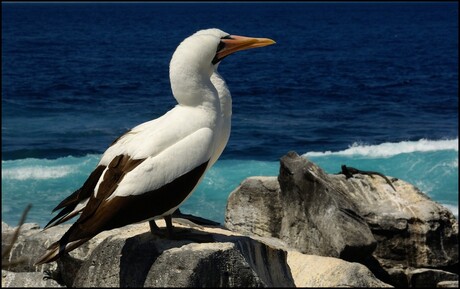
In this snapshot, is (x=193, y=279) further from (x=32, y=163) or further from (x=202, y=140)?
(x=32, y=163)

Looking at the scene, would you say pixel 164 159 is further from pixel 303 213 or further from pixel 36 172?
pixel 36 172

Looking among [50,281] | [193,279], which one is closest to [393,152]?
[50,281]

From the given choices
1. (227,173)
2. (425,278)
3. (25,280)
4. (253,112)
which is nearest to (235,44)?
(25,280)

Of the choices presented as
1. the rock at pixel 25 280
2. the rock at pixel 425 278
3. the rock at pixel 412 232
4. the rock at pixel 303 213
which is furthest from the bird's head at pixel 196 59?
the rock at pixel 425 278

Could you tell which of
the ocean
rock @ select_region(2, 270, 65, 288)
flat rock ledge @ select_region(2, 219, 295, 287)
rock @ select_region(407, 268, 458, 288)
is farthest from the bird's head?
the ocean

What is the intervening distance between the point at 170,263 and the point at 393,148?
1751 cm

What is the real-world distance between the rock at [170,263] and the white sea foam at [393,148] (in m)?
16.2

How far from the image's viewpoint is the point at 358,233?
9.65m

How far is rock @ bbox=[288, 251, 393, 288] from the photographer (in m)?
7.94

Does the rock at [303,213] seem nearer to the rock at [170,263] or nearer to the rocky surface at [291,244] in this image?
the rocky surface at [291,244]

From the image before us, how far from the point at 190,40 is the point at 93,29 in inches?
2825

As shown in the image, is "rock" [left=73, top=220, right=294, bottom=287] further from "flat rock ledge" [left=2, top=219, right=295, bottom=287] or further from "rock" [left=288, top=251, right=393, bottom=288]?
"rock" [left=288, top=251, right=393, bottom=288]

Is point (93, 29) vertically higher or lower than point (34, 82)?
lower

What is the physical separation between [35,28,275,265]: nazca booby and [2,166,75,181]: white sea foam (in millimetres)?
13259
